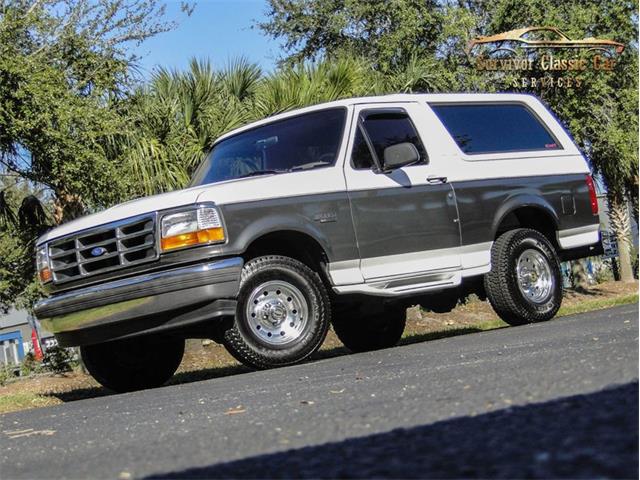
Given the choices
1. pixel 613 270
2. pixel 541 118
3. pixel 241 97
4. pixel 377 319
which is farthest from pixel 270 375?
pixel 613 270

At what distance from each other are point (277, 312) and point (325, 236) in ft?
2.36

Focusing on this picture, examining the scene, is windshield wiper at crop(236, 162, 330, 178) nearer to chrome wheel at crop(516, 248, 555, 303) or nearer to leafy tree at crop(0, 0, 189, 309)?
chrome wheel at crop(516, 248, 555, 303)

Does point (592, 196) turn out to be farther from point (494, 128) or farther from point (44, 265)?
point (44, 265)

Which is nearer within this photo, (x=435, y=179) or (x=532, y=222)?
(x=435, y=179)

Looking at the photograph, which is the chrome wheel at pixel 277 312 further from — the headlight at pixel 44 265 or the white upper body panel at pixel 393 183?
the headlight at pixel 44 265

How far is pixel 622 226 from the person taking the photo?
2498cm

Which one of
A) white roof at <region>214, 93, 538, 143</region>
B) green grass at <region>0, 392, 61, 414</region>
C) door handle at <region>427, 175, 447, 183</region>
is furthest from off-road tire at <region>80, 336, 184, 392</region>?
door handle at <region>427, 175, 447, 183</region>

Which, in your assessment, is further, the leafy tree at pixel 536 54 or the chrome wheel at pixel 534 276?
the leafy tree at pixel 536 54

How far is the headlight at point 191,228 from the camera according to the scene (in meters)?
6.83

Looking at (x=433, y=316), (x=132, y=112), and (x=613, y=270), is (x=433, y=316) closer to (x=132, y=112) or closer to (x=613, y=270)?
(x=132, y=112)

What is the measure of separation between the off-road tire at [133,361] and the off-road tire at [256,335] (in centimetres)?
96

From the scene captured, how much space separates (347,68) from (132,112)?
12.7ft

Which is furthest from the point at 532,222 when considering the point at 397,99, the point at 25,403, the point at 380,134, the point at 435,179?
the point at 25,403

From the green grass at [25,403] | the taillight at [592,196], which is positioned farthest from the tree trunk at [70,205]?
the taillight at [592,196]
